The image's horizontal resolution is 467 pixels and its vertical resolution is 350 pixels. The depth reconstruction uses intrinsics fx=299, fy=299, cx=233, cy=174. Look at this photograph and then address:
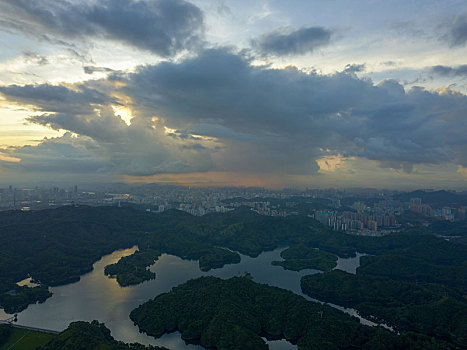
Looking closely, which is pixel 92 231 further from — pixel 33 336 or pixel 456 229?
pixel 456 229

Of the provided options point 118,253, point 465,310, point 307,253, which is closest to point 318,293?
point 465,310

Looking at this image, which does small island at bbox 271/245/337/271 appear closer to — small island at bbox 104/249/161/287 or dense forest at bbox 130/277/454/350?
dense forest at bbox 130/277/454/350

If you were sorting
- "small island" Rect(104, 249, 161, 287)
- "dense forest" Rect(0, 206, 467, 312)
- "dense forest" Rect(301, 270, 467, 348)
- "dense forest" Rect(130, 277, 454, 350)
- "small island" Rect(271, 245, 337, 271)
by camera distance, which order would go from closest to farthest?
"dense forest" Rect(130, 277, 454, 350)
"dense forest" Rect(301, 270, 467, 348)
"small island" Rect(104, 249, 161, 287)
"dense forest" Rect(0, 206, 467, 312)
"small island" Rect(271, 245, 337, 271)

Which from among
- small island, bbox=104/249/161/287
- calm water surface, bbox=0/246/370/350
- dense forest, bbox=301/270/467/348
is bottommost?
calm water surface, bbox=0/246/370/350

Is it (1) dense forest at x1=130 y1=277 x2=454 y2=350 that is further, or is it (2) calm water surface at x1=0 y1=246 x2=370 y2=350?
(2) calm water surface at x1=0 y1=246 x2=370 y2=350

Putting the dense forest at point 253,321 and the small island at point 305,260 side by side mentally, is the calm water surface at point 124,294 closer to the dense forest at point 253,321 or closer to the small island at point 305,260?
the dense forest at point 253,321

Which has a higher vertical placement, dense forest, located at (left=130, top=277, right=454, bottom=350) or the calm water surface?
dense forest, located at (left=130, top=277, right=454, bottom=350)

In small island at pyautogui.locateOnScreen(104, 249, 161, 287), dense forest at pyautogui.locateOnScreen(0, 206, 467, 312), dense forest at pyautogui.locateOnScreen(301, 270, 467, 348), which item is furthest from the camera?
dense forest at pyautogui.locateOnScreen(0, 206, 467, 312)

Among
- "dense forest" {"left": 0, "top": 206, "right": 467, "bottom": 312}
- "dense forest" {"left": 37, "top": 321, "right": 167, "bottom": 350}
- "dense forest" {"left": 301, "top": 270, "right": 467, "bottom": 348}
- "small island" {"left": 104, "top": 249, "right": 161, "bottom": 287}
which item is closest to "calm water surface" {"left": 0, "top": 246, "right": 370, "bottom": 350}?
"small island" {"left": 104, "top": 249, "right": 161, "bottom": 287}
